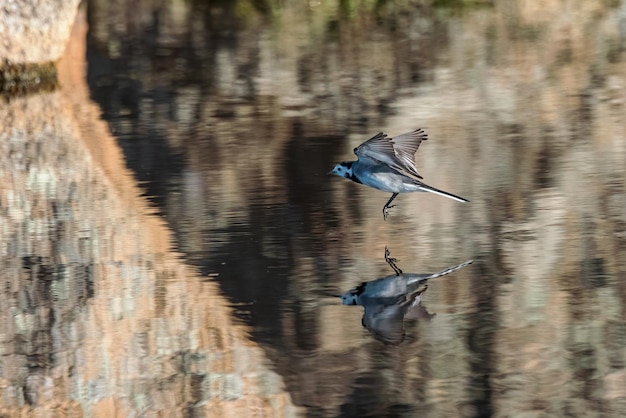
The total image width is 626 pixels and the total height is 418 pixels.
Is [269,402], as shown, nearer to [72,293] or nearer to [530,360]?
[530,360]

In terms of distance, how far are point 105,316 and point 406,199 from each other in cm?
224

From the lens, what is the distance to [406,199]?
7492 mm

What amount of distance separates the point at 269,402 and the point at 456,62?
8112mm

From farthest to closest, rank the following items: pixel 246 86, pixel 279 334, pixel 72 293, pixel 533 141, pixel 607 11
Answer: pixel 607 11 → pixel 246 86 → pixel 533 141 → pixel 72 293 → pixel 279 334

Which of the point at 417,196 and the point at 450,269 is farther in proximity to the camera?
the point at 417,196

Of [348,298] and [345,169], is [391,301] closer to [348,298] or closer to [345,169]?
[348,298]

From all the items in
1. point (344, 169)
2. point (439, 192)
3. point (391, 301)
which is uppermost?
point (344, 169)

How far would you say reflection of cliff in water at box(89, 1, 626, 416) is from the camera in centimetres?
498

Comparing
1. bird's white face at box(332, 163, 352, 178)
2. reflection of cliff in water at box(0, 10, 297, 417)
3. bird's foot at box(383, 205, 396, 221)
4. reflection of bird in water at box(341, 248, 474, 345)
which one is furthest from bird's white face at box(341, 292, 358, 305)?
bird's foot at box(383, 205, 396, 221)

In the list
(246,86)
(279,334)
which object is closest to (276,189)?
(279,334)

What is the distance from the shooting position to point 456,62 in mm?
12492

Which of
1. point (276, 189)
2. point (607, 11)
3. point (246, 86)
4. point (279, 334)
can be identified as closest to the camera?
point (279, 334)

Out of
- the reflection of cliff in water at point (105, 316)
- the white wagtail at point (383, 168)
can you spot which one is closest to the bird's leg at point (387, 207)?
the white wagtail at point (383, 168)

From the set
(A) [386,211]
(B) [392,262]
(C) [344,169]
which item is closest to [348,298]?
(B) [392,262]
